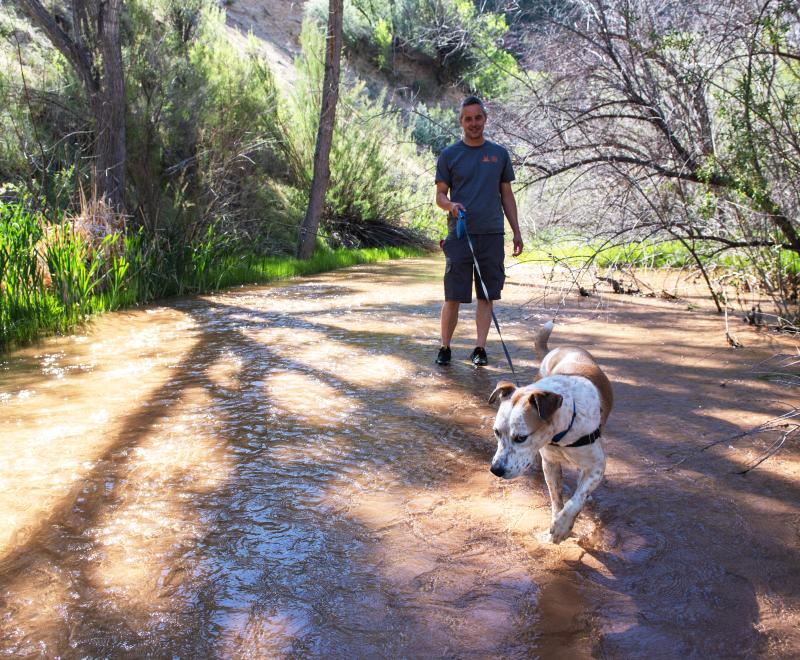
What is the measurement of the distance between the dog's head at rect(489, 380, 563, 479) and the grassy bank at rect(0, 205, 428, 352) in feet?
19.1

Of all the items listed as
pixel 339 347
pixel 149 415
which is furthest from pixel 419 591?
pixel 339 347

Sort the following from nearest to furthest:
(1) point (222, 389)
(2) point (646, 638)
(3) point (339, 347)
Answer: (2) point (646, 638) → (1) point (222, 389) → (3) point (339, 347)

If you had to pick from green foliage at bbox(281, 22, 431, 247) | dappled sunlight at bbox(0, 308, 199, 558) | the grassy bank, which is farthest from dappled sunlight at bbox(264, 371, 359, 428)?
green foliage at bbox(281, 22, 431, 247)

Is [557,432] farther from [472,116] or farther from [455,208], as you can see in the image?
[472,116]

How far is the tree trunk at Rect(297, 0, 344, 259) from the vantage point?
47.4 feet

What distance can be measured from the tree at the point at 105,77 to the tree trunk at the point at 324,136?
15.5ft

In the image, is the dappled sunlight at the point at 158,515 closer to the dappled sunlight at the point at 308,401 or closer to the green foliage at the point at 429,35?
the dappled sunlight at the point at 308,401

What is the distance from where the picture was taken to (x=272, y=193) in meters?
16.2

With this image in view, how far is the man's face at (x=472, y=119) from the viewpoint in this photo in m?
6.47

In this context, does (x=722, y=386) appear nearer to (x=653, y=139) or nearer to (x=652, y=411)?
(x=652, y=411)

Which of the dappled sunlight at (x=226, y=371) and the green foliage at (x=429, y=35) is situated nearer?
the dappled sunlight at (x=226, y=371)

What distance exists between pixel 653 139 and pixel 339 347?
4.50 metres

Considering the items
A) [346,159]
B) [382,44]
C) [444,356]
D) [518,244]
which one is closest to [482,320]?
[444,356]

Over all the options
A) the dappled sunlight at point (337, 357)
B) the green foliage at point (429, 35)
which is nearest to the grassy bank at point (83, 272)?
the dappled sunlight at point (337, 357)
